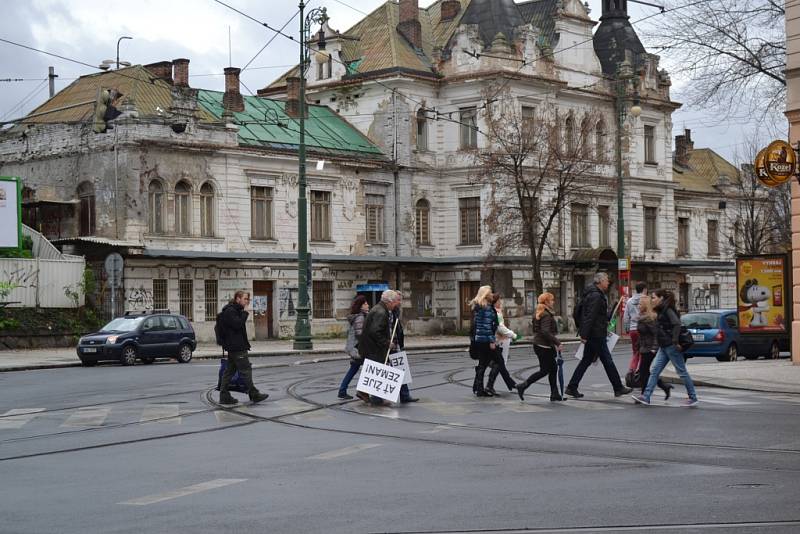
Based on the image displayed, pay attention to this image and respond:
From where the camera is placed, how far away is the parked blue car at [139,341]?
33625mm

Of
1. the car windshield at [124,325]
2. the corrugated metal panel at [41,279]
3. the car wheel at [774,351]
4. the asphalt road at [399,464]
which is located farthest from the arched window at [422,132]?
the asphalt road at [399,464]

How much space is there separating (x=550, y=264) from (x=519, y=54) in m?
9.35

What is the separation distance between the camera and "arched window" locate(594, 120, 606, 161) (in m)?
59.2

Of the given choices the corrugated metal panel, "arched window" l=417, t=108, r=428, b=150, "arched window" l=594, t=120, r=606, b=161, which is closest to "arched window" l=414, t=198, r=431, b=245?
"arched window" l=417, t=108, r=428, b=150

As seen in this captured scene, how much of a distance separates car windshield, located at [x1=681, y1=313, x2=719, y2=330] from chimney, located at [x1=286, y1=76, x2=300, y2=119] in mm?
25815

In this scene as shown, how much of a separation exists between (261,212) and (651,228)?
23122mm

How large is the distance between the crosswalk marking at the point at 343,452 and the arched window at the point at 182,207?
33.6 m

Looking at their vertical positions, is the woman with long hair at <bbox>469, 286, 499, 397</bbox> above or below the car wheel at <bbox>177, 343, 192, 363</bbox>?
above

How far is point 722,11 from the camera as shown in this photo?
30.7 metres

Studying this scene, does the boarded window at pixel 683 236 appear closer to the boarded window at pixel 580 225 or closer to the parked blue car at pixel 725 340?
the boarded window at pixel 580 225

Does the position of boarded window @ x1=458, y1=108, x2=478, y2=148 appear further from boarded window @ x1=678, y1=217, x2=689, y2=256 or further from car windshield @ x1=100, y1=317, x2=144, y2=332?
car windshield @ x1=100, y1=317, x2=144, y2=332

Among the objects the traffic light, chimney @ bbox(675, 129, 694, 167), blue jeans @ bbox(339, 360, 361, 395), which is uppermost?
chimney @ bbox(675, 129, 694, 167)

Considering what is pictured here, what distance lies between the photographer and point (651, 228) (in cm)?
6469

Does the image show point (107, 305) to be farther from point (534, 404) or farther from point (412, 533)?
point (412, 533)
